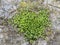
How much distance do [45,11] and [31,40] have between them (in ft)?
1.69

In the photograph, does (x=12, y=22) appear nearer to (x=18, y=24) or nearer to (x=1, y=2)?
(x=18, y=24)

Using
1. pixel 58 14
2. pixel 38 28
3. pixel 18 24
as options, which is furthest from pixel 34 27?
pixel 58 14

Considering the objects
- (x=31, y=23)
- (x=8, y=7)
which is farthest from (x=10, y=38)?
(x=8, y=7)

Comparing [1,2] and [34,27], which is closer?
[34,27]

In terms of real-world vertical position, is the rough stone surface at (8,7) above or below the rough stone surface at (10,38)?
above

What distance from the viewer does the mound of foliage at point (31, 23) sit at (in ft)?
9.95

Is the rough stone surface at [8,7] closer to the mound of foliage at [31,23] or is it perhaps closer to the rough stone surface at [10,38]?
the mound of foliage at [31,23]

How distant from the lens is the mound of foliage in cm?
303

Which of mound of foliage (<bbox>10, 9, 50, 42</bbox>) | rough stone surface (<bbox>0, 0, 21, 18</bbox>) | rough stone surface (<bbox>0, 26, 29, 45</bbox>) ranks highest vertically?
rough stone surface (<bbox>0, 0, 21, 18</bbox>)

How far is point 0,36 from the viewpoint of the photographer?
304 cm

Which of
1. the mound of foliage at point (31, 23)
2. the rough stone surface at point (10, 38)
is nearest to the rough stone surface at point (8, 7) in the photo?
the mound of foliage at point (31, 23)

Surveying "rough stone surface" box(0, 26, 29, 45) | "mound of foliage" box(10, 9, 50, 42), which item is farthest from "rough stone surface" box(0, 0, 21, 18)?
"rough stone surface" box(0, 26, 29, 45)

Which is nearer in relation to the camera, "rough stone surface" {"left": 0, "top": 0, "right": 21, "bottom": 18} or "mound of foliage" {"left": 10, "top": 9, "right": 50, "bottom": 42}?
"mound of foliage" {"left": 10, "top": 9, "right": 50, "bottom": 42}

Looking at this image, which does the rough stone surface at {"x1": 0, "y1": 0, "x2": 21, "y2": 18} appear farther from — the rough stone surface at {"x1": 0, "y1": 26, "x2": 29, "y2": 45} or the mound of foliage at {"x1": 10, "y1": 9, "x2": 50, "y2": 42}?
the rough stone surface at {"x1": 0, "y1": 26, "x2": 29, "y2": 45}
